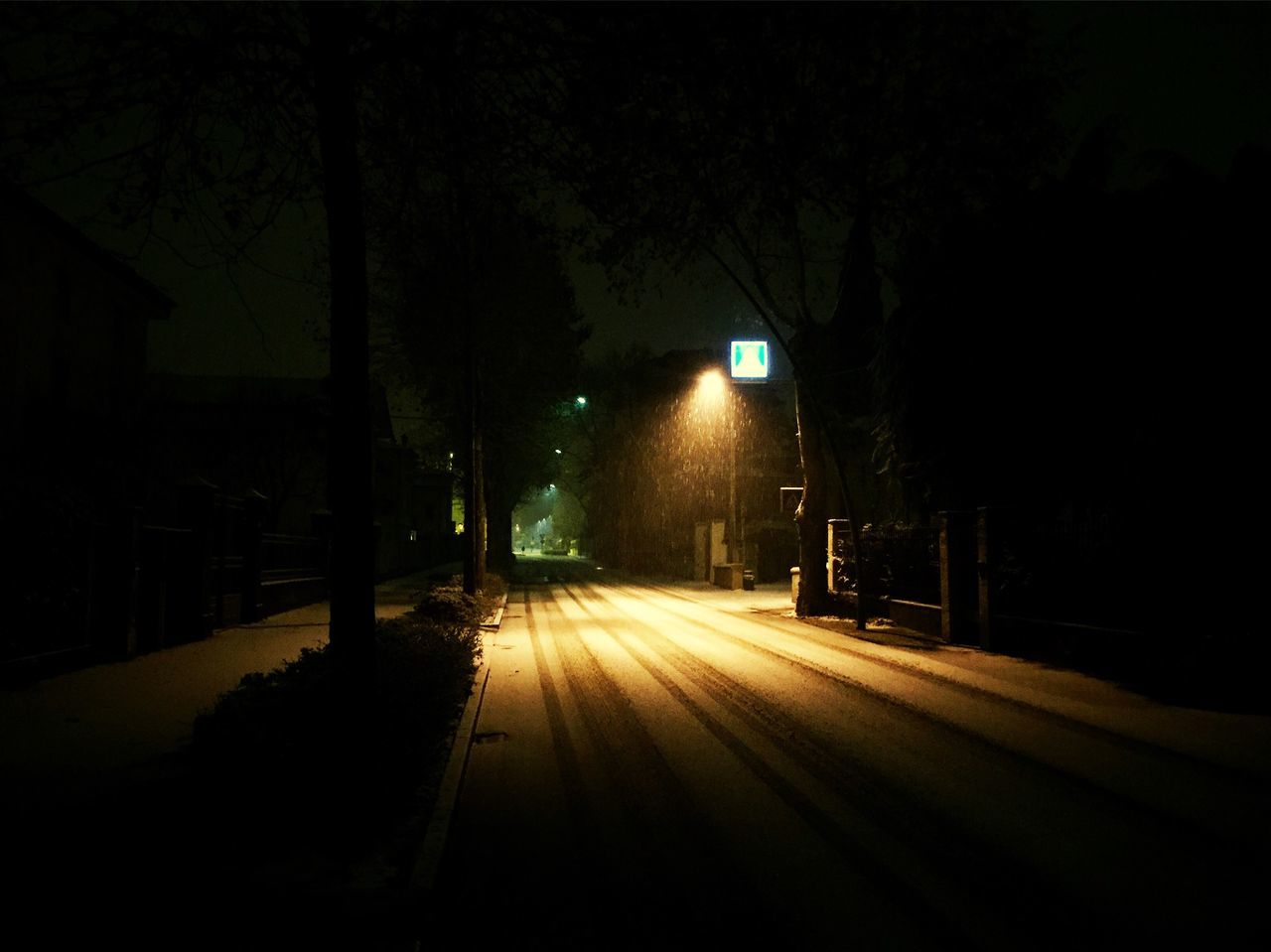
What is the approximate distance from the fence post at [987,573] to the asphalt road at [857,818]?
2.94 metres

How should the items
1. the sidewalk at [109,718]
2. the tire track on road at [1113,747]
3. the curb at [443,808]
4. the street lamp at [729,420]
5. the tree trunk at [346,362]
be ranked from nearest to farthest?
the curb at [443,808], the tire track on road at [1113,747], the sidewalk at [109,718], the tree trunk at [346,362], the street lamp at [729,420]

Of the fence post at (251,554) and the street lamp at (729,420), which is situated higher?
the street lamp at (729,420)

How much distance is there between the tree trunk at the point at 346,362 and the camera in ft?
18.1

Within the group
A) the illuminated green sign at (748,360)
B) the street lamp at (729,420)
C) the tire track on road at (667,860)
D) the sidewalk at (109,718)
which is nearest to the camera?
the tire track on road at (667,860)

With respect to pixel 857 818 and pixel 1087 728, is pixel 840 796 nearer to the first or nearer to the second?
pixel 857 818

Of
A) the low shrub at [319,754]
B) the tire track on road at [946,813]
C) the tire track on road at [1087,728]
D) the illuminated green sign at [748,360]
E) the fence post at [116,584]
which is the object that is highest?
the illuminated green sign at [748,360]

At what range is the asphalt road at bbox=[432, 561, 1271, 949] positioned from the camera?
346cm

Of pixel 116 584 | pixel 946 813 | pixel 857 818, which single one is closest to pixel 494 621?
pixel 116 584

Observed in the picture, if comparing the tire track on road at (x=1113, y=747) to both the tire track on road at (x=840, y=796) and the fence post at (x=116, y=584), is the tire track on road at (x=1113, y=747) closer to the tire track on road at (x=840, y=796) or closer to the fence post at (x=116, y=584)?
the tire track on road at (x=840, y=796)

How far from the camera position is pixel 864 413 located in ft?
119

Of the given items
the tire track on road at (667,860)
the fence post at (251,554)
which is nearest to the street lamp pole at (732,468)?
the fence post at (251,554)

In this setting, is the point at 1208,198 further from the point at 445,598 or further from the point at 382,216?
the point at 445,598

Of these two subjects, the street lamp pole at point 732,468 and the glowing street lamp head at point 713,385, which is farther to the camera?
the street lamp pole at point 732,468

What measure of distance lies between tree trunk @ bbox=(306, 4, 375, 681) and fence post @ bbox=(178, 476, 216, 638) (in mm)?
8144
